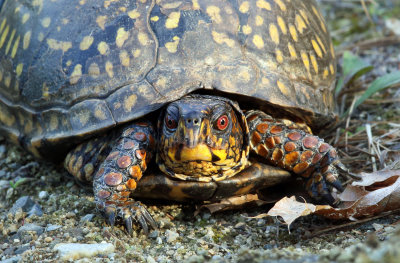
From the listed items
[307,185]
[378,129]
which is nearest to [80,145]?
[307,185]

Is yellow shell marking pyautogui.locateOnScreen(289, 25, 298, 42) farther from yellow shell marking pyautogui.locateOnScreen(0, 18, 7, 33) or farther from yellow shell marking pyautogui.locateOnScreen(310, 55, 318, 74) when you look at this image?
yellow shell marking pyautogui.locateOnScreen(0, 18, 7, 33)

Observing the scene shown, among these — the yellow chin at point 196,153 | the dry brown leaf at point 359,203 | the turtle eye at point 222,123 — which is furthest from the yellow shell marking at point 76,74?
the dry brown leaf at point 359,203

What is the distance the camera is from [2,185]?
3234 mm

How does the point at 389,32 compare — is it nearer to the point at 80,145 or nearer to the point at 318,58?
the point at 318,58

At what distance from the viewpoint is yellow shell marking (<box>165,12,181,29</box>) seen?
2.86 meters

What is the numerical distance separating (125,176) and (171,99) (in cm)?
50

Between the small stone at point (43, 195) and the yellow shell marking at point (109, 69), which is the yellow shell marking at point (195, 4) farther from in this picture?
the small stone at point (43, 195)

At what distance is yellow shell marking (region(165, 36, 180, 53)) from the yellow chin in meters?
0.64

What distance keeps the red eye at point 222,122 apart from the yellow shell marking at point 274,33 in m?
0.74

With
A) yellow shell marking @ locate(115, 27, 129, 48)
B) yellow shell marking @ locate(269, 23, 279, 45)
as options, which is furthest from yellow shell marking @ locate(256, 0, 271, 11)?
yellow shell marking @ locate(115, 27, 129, 48)

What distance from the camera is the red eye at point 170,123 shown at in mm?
2527

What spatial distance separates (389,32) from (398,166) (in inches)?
124

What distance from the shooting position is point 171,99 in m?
2.71

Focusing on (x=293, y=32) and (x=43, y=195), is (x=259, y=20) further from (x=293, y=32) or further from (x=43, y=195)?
(x=43, y=195)
